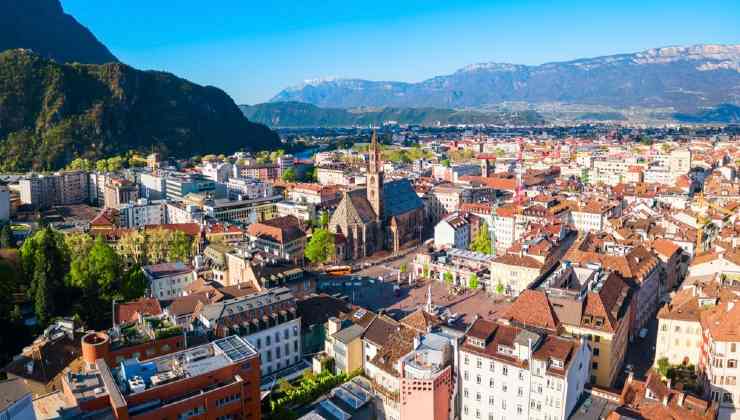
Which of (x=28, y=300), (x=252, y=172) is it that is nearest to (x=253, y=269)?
(x=28, y=300)

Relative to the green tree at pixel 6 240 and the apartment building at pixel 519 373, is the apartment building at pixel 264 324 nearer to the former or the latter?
the apartment building at pixel 519 373

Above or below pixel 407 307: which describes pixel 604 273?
above

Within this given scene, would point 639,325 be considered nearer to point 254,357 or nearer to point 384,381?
point 384,381

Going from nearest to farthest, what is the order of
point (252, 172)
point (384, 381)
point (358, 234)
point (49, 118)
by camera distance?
point (384, 381) → point (358, 234) → point (252, 172) → point (49, 118)

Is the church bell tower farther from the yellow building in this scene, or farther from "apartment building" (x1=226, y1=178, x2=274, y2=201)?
the yellow building

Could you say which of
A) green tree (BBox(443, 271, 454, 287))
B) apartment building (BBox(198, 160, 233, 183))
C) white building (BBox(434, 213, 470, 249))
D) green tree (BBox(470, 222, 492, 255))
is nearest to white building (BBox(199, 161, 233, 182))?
apartment building (BBox(198, 160, 233, 183))

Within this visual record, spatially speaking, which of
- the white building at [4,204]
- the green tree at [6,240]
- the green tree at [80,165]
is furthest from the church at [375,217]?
the green tree at [80,165]

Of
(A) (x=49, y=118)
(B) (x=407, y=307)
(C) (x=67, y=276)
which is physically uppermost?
(A) (x=49, y=118)

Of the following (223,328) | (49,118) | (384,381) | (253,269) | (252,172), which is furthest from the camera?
(49,118)
